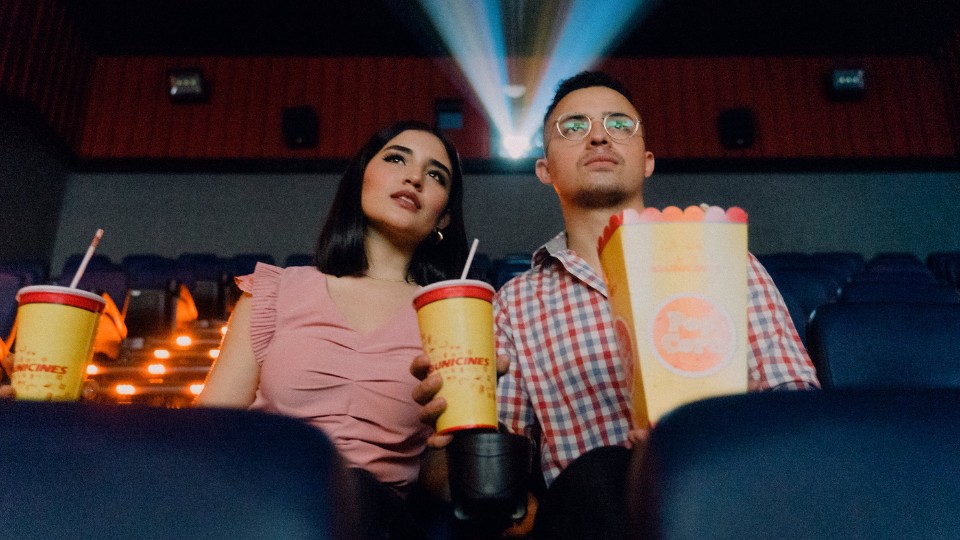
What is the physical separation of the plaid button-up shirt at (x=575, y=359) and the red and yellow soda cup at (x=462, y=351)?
17 cm

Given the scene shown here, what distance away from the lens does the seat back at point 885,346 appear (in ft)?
2.00

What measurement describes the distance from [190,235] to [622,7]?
89.3 inches

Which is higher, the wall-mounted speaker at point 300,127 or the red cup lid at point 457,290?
the wall-mounted speaker at point 300,127

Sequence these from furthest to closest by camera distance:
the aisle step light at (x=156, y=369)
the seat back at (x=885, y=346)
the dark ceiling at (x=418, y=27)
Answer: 1. the dark ceiling at (x=418, y=27)
2. the aisle step light at (x=156, y=369)
3. the seat back at (x=885, y=346)

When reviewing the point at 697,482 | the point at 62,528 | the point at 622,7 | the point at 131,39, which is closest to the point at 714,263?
the point at 697,482

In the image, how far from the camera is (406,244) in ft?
2.34

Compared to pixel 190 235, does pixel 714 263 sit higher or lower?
lower

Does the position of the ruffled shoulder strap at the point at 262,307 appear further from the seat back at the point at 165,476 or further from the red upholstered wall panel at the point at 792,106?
the red upholstered wall panel at the point at 792,106

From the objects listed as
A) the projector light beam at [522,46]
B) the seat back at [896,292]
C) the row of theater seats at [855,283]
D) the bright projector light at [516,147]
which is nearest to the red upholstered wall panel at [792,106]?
the projector light beam at [522,46]

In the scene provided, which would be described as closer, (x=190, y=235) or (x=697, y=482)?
(x=697, y=482)

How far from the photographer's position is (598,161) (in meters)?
0.63

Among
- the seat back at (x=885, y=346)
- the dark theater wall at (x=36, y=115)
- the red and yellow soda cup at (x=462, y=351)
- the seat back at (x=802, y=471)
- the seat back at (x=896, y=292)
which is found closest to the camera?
the seat back at (x=802, y=471)

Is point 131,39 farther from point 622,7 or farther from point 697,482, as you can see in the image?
point 697,482

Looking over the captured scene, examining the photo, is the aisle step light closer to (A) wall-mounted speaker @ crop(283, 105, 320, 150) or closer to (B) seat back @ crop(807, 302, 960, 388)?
(B) seat back @ crop(807, 302, 960, 388)
